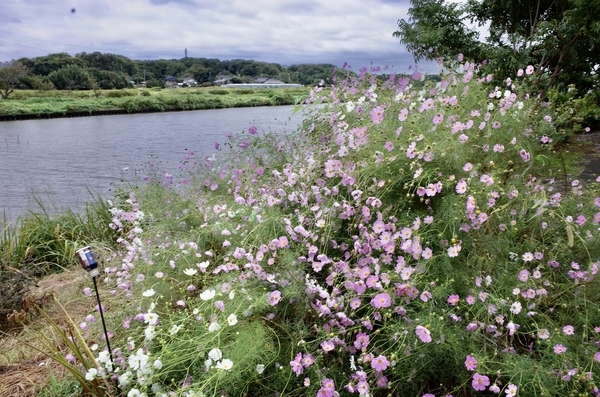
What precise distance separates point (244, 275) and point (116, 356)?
0.58 metres

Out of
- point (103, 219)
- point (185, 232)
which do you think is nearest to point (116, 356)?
point (185, 232)

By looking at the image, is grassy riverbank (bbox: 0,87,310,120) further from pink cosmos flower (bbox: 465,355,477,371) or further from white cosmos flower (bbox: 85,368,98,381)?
pink cosmos flower (bbox: 465,355,477,371)

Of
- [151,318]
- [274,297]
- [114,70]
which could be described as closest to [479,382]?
[274,297]

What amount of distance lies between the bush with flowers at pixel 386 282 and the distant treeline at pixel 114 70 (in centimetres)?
3677

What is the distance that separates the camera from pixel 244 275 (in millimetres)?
1637

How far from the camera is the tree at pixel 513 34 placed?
680 cm

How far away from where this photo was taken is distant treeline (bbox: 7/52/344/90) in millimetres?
44062

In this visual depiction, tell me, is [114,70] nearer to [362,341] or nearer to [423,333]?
[362,341]

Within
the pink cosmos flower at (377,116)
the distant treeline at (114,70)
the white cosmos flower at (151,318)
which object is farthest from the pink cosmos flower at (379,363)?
the distant treeline at (114,70)

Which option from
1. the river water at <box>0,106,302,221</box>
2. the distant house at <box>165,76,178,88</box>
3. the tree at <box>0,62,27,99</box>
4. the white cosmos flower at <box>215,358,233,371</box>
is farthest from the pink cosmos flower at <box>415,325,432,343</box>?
the distant house at <box>165,76,178,88</box>

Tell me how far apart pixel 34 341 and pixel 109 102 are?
41.6 metres

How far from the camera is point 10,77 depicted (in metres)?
39.5

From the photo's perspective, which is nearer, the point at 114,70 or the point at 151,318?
the point at 151,318

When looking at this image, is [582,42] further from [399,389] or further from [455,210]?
[399,389]
